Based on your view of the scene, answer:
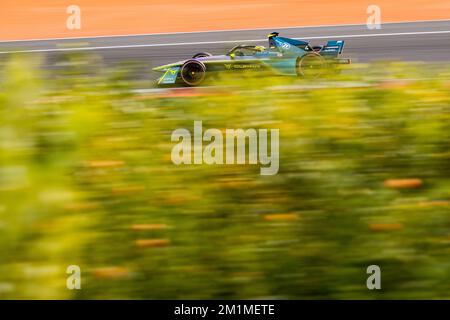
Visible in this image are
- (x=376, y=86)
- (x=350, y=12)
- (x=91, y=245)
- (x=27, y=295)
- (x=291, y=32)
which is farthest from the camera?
(x=350, y=12)

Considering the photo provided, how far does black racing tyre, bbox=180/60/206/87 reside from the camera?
9.02m

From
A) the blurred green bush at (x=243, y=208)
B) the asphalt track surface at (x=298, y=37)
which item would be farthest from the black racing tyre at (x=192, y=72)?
the blurred green bush at (x=243, y=208)

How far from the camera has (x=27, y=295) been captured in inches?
97.7

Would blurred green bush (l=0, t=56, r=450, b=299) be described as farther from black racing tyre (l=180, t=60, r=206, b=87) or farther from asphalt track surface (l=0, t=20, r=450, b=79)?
asphalt track surface (l=0, t=20, r=450, b=79)

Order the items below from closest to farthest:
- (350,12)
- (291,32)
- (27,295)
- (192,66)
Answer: (27,295), (192,66), (291,32), (350,12)

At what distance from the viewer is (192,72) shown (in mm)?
→ 9078

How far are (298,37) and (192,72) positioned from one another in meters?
5.44

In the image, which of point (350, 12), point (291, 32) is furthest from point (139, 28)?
point (350, 12)

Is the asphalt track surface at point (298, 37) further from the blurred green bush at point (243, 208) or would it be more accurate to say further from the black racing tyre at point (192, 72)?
the blurred green bush at point (243, 208)

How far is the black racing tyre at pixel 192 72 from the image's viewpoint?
9.02 m

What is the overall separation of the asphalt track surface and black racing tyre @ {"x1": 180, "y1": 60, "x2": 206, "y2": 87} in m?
2.87
